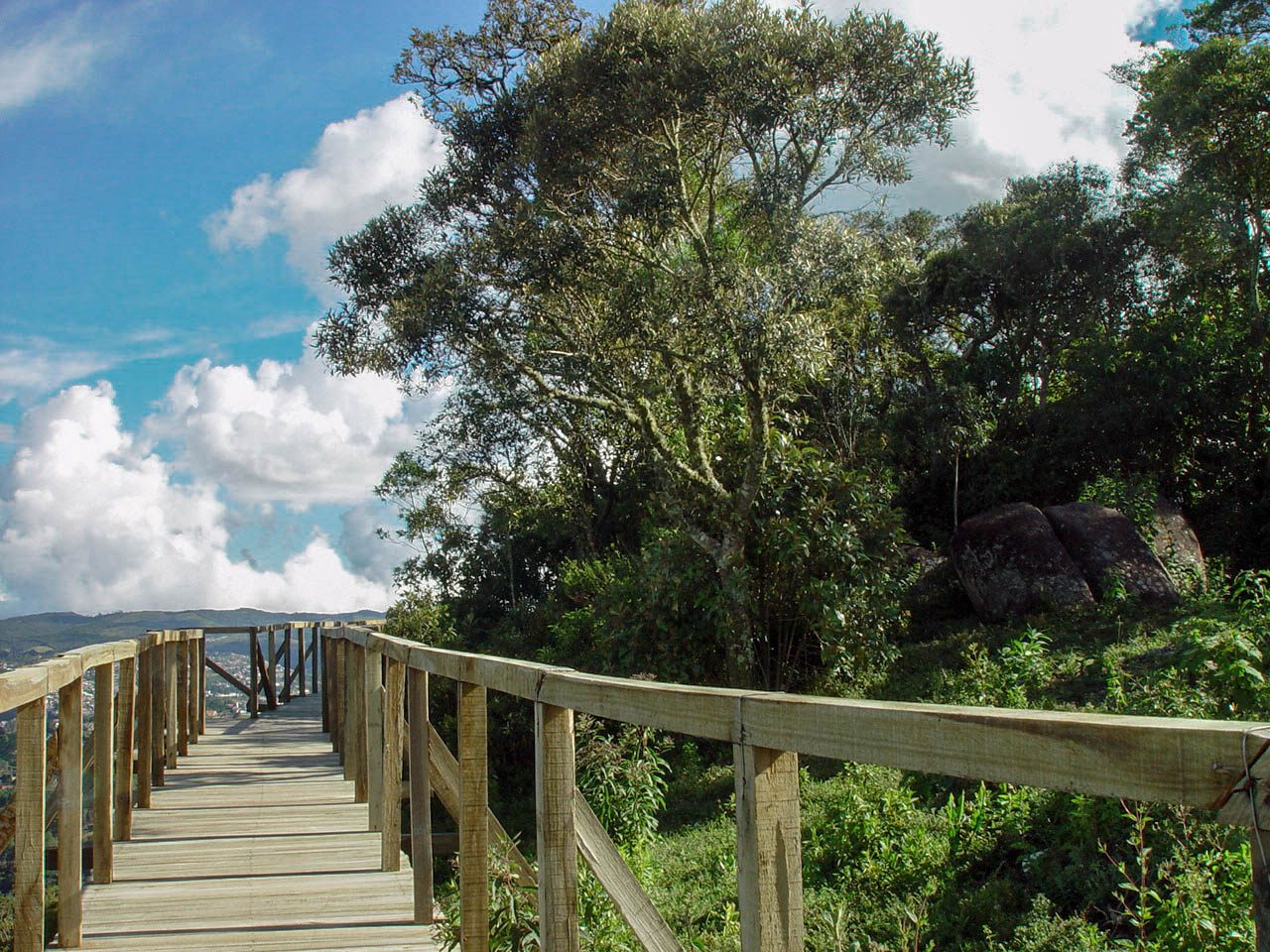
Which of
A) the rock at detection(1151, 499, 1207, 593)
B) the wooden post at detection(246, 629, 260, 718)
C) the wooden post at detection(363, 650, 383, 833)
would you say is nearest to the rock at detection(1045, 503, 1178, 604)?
the rock at detection(1151, 499, 1207, 593)

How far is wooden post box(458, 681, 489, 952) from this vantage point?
140 inches

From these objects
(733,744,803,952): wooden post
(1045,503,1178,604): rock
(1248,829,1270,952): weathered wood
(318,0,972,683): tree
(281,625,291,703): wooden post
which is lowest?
(281,625,291,703): wooden post

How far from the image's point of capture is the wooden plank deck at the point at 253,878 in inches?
181

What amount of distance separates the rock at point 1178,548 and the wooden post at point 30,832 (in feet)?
40.5

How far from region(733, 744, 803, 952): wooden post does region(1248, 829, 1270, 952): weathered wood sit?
784 millimetres

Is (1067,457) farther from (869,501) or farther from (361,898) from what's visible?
(361,898)

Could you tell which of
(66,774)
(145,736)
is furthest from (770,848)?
(145,736)

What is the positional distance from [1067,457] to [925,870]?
475 inches

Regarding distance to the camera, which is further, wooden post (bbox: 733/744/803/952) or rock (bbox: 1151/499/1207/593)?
rock (bbox: 1151/499/1207/593)

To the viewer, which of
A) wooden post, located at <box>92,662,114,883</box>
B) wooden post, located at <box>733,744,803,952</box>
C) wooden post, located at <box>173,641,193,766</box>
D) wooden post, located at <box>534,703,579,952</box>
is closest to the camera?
wooden post, located at <box>733,744,803,952</box>

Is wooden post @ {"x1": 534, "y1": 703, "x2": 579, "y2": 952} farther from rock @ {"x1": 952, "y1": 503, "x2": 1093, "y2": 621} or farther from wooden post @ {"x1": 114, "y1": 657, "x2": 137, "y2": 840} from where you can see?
rock @ {"x1": 952, "y1": 503, "x2": 1093, "y2": 621}

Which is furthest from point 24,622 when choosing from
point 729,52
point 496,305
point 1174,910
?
point 1174,910

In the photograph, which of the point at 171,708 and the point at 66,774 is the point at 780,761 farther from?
the point at 171,708

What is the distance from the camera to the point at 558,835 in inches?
112
